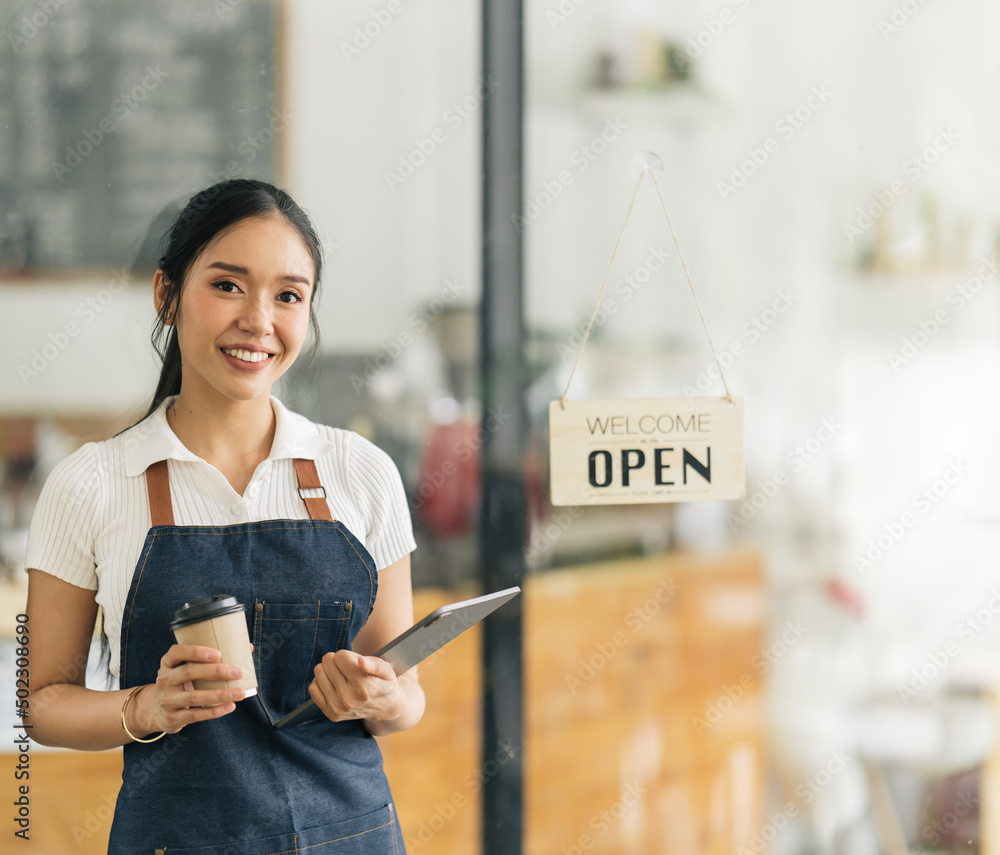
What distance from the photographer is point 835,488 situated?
56.4 inches

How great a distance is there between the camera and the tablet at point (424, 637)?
95 centimetres

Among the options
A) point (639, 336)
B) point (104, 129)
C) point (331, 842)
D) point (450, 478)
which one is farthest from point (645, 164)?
point (331, 842)

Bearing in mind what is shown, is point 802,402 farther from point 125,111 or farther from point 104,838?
point 104,838

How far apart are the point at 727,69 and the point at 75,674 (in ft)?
4.00

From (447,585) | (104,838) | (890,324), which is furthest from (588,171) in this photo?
(104,838)

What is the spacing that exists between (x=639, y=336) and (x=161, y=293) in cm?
67

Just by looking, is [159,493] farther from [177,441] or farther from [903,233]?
[903,233]

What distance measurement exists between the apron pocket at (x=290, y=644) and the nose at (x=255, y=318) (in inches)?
12.2

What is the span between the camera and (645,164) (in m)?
1.37

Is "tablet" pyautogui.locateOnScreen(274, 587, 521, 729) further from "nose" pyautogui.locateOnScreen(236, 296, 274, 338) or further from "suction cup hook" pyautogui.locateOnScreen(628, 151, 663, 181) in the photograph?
"suction cup hook" pyautogui.locateOnScreen(628, 151, 663, 181)

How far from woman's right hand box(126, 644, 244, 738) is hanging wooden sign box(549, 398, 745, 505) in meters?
0.56

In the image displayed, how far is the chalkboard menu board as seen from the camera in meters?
1.25

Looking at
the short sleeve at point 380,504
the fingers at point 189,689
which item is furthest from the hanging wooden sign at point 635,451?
the fingers at point 189,689

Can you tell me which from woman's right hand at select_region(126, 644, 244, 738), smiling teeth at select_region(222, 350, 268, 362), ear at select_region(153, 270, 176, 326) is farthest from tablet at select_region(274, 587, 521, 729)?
ear at select_region(153, 270, 176, 326)
